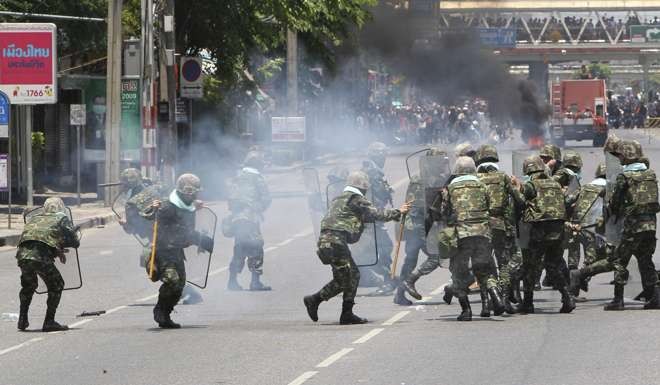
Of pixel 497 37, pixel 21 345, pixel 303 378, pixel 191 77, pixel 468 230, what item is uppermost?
pixel 497 37

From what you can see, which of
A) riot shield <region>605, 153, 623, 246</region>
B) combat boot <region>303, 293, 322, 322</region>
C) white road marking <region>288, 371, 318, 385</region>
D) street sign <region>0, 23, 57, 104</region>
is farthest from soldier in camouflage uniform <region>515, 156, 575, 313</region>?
street sign <region>0, 23, 57, 104</region>

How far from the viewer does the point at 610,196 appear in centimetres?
1634

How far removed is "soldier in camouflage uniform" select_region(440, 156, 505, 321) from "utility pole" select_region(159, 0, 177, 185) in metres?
19.7

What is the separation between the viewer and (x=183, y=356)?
13688 mm

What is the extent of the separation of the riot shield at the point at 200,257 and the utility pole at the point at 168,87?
1782 centimetres

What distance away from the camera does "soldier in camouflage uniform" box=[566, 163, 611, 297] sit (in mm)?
17234

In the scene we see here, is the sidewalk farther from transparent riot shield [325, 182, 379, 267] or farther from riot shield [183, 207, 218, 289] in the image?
transparent riot shield [325, 182, 379, 267]

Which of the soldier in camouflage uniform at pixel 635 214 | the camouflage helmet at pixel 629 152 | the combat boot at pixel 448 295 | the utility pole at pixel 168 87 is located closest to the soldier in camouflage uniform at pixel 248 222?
the combat boot at pixel 448 295

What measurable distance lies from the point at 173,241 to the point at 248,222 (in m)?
4.08

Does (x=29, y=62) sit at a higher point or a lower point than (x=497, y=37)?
lower

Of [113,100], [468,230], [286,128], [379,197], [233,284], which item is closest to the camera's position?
[468,230]

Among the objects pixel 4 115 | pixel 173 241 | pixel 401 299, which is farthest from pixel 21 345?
pixel 4 115

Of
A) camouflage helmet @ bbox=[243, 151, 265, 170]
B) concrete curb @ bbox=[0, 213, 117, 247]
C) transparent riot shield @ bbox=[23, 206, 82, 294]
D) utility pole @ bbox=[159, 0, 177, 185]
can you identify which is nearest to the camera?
transparent riot shield @ bbox=[23, 206, 82, 294]

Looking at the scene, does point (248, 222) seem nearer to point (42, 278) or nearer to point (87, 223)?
point (42, 278)
